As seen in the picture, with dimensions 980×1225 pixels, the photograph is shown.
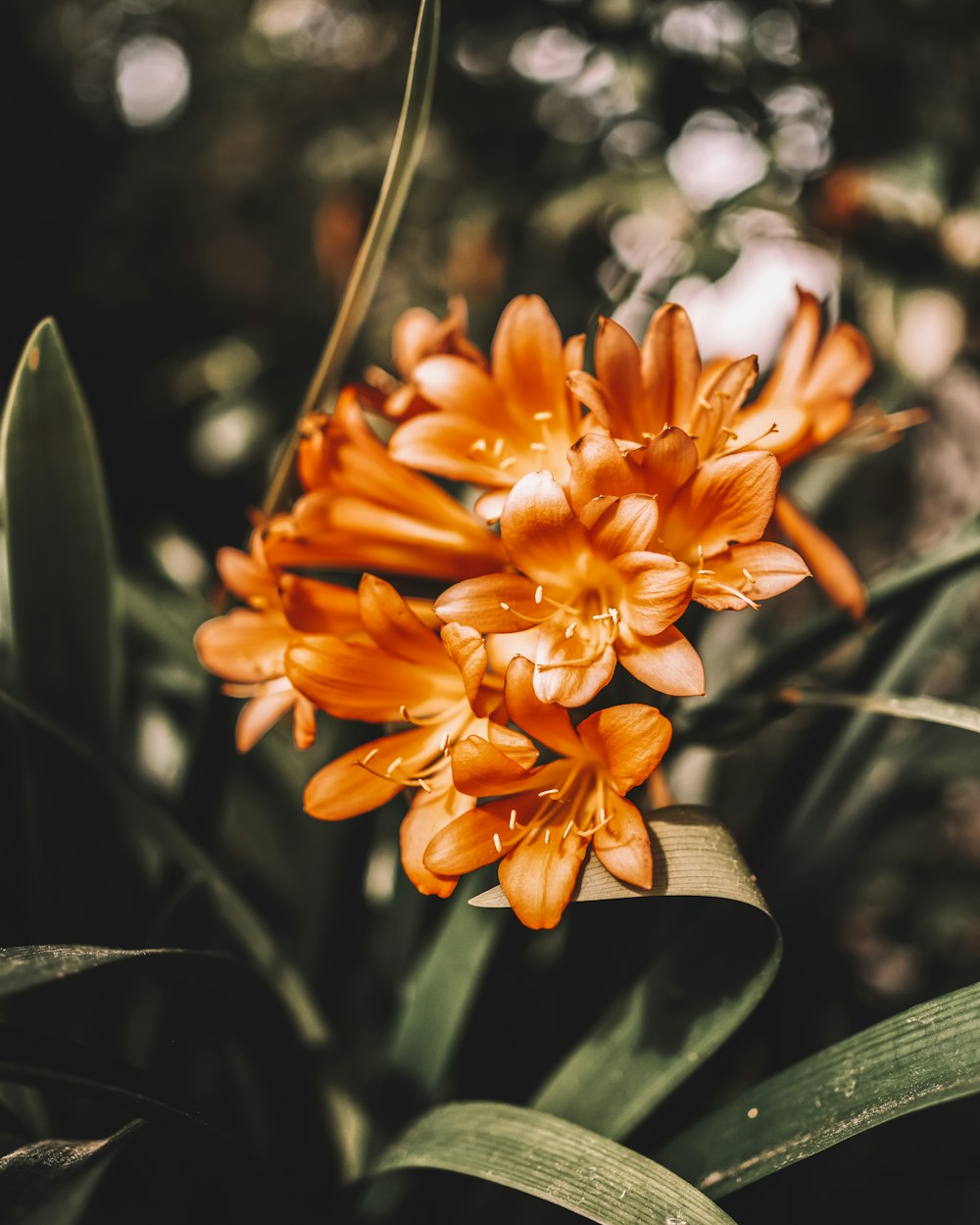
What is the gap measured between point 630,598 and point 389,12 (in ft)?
3.55

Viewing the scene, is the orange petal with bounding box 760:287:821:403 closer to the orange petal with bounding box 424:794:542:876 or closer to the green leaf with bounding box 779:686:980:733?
the green leaf with bounding box 779:686:980:733

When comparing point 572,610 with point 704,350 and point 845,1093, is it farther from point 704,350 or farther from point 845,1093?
point 704,350

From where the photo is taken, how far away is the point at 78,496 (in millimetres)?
677

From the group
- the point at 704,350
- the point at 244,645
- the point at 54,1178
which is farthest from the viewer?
the point at 704,350

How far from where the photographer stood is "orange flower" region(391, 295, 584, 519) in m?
0.60

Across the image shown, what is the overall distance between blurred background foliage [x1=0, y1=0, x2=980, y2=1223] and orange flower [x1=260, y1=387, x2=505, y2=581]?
0.20 m

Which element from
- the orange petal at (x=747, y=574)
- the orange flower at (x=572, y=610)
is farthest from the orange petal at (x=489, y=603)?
the orange petal at (x=747, y=574)

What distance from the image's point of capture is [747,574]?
1.74 feet

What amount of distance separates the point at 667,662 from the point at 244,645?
12.4 inches

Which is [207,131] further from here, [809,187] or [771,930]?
[771,930]

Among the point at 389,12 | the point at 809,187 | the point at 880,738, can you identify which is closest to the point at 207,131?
the point at 389,12

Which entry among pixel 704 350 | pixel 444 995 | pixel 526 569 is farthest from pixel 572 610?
pixel 704 350

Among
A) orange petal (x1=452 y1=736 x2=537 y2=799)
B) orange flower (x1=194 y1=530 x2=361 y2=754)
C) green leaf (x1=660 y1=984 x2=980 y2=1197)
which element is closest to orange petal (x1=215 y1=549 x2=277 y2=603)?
orange flower (x1=194 y1=530 x2=361 y2=754)

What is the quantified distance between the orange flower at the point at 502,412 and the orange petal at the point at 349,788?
0.18m
